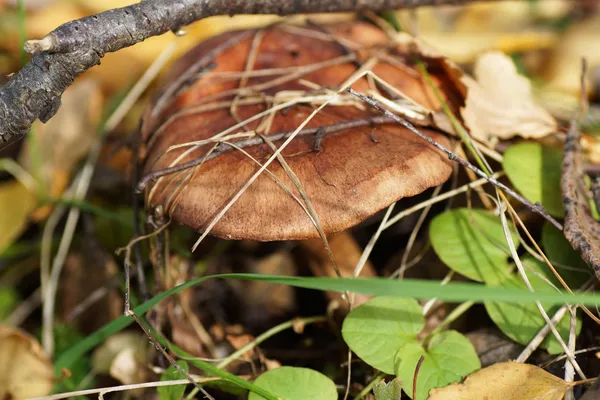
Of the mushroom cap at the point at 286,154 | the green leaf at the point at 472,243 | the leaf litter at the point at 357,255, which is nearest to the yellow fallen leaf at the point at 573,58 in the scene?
the leaf litter at the point at 357,255

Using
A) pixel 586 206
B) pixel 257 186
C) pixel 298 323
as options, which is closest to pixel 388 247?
pixel 298 323

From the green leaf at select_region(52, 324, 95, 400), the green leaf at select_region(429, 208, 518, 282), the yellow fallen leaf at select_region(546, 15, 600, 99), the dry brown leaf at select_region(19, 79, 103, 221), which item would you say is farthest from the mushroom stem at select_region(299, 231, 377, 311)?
the yellow fallen leaf at select_region(546, 15, 600, 99)

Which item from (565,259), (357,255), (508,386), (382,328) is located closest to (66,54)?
(382,328)

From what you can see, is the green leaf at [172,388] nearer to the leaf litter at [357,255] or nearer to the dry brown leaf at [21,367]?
the leaf litter at [357,255]

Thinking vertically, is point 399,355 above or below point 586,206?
below

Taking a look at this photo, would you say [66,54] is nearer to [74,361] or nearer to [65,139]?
[74,361]

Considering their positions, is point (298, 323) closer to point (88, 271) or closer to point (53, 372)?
point (53, 372)
